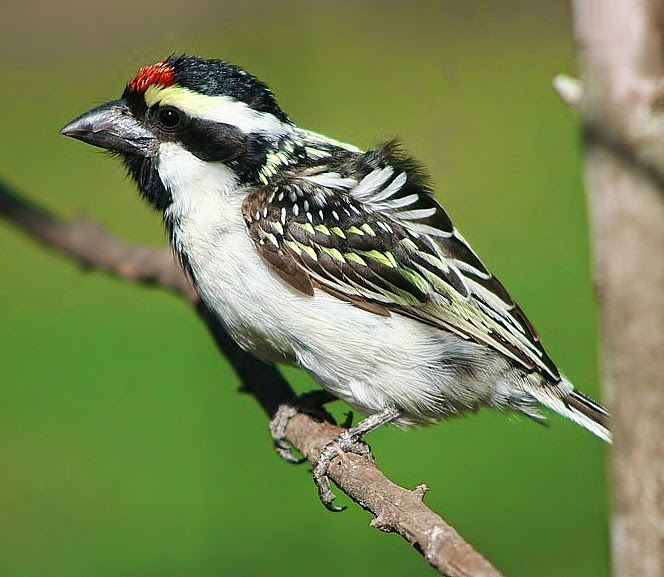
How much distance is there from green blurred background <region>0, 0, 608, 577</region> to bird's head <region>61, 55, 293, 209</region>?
5.97 ft

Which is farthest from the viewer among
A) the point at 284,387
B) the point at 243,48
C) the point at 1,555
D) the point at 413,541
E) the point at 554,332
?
the point at 243,48

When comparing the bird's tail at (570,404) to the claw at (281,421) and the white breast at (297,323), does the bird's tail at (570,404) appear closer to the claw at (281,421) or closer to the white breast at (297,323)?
the white breast at (297,323)

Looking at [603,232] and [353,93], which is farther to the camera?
[353,93]

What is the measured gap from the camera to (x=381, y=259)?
396cm

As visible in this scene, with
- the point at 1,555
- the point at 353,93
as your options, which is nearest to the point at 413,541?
the point at 1,555

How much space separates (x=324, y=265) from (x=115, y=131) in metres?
0.95

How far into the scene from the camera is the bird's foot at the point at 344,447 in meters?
3.79

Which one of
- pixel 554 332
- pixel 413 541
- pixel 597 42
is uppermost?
pixel 554 332

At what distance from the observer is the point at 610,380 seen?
187 centimetres

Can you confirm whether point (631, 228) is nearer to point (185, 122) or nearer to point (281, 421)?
point (185, 122)

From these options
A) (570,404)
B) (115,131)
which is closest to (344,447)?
(570,404)

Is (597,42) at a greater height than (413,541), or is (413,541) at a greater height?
(597,42)

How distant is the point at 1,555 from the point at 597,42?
19.3 ft

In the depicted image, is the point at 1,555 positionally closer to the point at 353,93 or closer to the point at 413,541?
the point at 413,541
